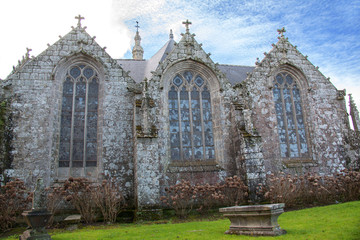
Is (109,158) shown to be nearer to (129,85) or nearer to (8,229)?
(129,85)

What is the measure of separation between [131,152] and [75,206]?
112 inches

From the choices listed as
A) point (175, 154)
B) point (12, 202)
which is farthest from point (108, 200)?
point (175, 154)

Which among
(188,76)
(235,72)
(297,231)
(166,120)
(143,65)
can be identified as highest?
(143,65)

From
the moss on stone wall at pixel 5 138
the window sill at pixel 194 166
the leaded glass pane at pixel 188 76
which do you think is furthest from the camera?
the leaded glass pane at pixel 188 76

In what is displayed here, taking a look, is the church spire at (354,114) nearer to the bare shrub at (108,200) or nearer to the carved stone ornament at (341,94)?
the carved stone ornament at (341,94)

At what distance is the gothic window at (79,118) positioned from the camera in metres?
11.7

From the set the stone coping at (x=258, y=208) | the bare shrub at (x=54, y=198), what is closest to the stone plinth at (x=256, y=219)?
the stone coping at (x=258, y=208)

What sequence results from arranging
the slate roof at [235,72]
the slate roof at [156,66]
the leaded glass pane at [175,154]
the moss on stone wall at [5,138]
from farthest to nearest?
the slate roof at [235,72]
the slate roof at [156,66]
the leaded glass pane at [175,154]
the moss on stone wall at [5,138]

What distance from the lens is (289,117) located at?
14.0 meters

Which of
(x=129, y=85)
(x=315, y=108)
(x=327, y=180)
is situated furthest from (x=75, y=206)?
(x=315, y=108)

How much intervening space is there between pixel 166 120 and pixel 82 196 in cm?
438

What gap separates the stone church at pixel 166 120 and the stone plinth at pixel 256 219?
13.6 ft

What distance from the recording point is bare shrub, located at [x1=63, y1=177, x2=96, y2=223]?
10133 millimetres

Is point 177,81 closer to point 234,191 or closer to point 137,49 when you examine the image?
point 234,191
